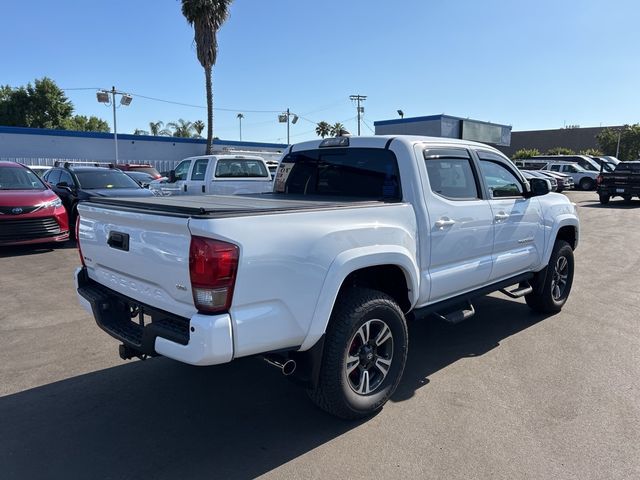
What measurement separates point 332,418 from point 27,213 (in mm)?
8039

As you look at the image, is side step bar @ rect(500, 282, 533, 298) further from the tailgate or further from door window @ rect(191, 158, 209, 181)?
door window @ rect(191, 158, 209, 181)

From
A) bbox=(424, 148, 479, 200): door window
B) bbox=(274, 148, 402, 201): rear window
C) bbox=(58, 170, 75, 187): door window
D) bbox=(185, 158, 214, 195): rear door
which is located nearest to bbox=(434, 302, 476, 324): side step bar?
bbox=(424, 148, 479, 200): door window

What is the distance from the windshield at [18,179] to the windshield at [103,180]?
0.99 meters

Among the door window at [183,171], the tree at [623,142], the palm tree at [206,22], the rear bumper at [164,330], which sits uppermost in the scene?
the palm tree at [206,22]

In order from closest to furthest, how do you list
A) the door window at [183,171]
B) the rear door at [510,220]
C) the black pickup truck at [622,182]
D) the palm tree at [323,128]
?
the rear door at [510,220] → the door window at [183,171] → the black pickup truck at [622,182] → the palm tree at [323,128]

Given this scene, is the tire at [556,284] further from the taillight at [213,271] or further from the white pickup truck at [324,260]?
the taillight at [213,271]

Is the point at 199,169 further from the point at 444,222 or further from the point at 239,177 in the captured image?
the point at 444,222

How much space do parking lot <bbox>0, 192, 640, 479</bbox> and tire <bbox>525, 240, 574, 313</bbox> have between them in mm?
262

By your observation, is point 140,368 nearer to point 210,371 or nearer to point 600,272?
point 210,371

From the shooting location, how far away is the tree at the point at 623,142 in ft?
200

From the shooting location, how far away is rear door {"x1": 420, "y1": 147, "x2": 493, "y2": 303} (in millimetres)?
3908

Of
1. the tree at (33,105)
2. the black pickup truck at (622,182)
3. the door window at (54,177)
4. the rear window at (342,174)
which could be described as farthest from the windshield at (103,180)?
the tree at (33,105)

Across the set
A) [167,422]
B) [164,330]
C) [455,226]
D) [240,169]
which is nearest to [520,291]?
[455,226]

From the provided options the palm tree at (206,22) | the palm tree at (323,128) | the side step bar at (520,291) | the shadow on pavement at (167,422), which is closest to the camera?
the shadow on pavement at (167,422)
